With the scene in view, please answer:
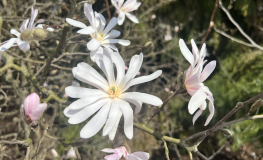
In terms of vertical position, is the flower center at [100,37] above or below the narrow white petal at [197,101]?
above

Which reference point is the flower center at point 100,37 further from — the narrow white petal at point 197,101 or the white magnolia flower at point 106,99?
the narrow white petal at point 197,101

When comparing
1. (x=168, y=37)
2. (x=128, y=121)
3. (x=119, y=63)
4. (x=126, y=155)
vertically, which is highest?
(x=119, y=63)

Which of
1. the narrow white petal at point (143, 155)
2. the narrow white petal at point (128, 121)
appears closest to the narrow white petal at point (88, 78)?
the narrow white petal at point (128, 121)

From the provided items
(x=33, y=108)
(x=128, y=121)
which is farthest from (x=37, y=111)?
(x=128, y=121)

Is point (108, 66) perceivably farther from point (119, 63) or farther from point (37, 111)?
point (37, 111)

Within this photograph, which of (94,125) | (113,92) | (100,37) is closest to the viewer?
(94,125)

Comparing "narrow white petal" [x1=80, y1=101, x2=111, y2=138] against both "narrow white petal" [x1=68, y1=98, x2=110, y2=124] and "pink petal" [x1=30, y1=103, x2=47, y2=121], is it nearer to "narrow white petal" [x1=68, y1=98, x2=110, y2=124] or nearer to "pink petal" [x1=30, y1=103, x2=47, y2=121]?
"narrow white petal" [x1=68, y1=98, x2=110, y2=124]

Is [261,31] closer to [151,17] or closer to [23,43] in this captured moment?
[151,17]
